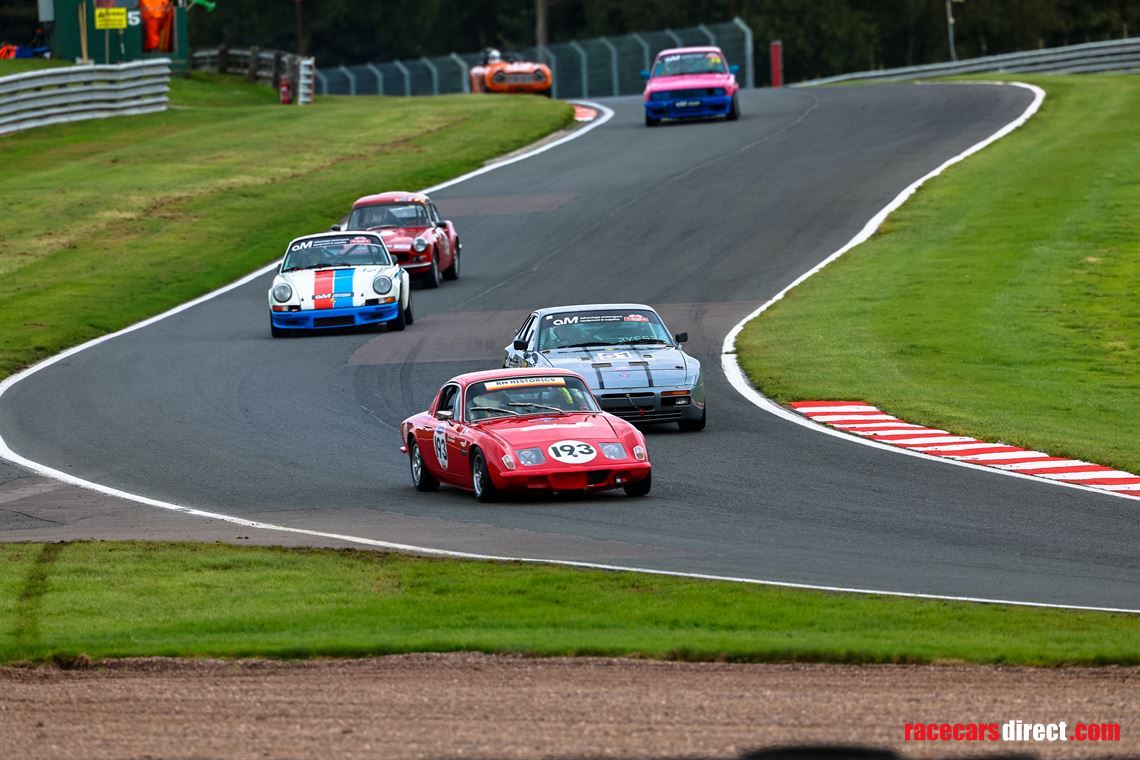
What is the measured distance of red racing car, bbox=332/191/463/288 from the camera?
31.1m

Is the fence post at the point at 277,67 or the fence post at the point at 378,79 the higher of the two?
the fence post at the point at 277,67

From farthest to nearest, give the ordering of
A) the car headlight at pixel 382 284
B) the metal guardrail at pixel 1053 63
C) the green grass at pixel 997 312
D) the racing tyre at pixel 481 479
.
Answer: the metal guardrail at pixel 1053 63 → the car headlight at pixel 382 284 → the green grass at pixel 997 312 → the racing tyre at pixel 481 479

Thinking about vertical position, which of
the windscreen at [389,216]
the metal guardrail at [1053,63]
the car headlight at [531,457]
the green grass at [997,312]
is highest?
the metal guardrail at [1053,63]

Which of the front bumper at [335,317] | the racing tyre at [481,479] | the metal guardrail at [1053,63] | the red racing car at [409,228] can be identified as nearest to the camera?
the racing tyre at [481,479]

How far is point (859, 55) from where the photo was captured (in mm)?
96250

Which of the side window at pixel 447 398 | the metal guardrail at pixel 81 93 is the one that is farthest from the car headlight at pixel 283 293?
the metal guardrail at pixel 81 93

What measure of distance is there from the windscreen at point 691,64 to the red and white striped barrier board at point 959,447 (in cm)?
2830

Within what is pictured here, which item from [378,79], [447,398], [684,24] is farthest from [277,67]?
[447,398]

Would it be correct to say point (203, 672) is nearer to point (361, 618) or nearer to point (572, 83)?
point (361, 618)

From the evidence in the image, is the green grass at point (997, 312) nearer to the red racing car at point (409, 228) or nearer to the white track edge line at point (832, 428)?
the white track edge line at point (832, 428)

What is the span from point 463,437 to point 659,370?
3.77 metres

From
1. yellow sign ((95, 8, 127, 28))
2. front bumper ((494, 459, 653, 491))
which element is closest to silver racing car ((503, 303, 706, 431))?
front bumper ((494, 459, 653, 491))

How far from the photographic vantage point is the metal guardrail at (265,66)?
63.6m

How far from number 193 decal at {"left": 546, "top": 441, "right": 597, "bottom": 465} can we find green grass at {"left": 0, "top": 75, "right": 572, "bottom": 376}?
40.8 ft
